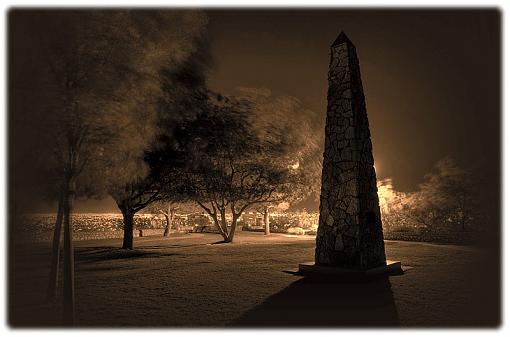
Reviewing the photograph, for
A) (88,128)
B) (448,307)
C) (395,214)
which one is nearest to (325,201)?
Result: (448,307)

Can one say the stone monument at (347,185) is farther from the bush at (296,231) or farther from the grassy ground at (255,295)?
the bush at (296,231)

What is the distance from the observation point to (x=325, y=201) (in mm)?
10773

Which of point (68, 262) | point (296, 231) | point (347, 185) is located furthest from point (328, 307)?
point (296, 231)

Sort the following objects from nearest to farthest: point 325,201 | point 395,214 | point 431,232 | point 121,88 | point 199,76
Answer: point 121,88 < point 325,201 < point 199,76 < point 431,232 < point 395,214

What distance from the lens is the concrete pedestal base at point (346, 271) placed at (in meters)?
9.86

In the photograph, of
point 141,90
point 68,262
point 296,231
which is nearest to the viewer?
point 68,262

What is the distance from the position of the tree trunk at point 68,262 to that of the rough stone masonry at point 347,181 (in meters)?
5.81

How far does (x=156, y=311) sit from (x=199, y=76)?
950cm

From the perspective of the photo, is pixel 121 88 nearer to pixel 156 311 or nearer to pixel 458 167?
pixel 156 311

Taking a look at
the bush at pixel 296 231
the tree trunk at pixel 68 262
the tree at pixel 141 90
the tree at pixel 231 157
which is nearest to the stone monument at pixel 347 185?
the tree at pixel 141 90

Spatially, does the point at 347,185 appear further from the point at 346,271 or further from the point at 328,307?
the point at 328,307

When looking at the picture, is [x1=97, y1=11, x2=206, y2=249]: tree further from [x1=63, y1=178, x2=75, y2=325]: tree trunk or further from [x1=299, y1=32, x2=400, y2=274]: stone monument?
[x1=299, y1=32, x2=400, y2=274]: stone monument

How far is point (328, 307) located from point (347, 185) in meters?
3.49

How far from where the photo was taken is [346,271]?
392 inches
